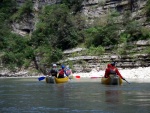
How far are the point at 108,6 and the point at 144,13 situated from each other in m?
6.95

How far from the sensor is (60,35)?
48.0 m

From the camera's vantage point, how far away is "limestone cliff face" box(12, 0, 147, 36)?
155ft

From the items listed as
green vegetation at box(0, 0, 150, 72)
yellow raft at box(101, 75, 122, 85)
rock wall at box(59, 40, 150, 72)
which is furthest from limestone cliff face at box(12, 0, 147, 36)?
yellow raft at box(101, 75, 122, 85)

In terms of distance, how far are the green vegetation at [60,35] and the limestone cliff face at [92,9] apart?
763 mm

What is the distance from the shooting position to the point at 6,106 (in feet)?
45.8

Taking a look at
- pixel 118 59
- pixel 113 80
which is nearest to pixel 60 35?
pixel 118 59

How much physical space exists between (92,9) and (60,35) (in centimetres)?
660

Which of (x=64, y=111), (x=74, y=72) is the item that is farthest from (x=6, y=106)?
(x=74, y=72)

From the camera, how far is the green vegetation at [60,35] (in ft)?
140

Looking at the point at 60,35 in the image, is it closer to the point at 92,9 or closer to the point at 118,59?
the point at 92,9

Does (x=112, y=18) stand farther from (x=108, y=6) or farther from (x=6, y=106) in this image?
(x=6, y=106)

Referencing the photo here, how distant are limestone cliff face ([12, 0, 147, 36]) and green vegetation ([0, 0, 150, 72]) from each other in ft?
2.50

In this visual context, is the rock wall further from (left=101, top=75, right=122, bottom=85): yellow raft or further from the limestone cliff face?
(left=101, top=75, right=122, bottom=85): yellow raft

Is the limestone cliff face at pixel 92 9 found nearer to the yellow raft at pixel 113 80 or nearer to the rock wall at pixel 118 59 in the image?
the rock wall at pixel 118 59
